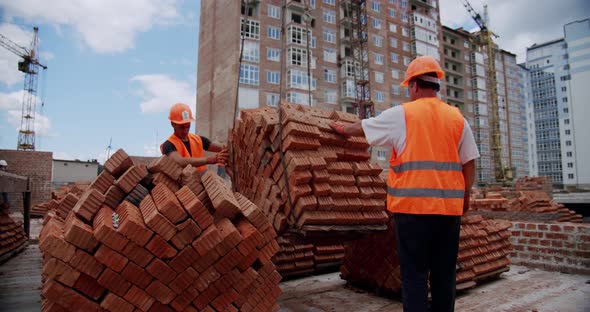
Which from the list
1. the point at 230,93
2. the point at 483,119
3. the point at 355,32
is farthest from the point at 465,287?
the point at 483,119

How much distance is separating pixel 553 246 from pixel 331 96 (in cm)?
3748

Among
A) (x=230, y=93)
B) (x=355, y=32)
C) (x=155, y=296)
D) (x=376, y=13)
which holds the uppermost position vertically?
(x=376, y=13)

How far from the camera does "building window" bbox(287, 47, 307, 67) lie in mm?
39844

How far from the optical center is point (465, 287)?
191 inches

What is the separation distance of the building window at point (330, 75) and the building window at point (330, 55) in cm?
121

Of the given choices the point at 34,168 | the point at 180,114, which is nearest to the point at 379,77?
the point at 34,168

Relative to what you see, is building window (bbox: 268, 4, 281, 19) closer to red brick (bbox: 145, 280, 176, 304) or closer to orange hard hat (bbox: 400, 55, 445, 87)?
orange hard hat (bbox: 400, 55, 445, 87)

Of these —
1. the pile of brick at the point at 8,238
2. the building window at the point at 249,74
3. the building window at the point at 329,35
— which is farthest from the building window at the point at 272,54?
the pile of brick at the point at 8,238

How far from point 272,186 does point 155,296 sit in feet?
5.84

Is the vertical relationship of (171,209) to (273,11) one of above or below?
below

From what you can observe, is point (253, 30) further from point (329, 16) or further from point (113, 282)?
point (113, 282)

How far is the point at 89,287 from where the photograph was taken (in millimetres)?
2748

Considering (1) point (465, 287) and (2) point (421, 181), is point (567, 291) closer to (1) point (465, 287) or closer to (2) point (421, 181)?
(1) point (465, 287)

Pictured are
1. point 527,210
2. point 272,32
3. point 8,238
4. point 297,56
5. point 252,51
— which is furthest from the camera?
point 297,56
